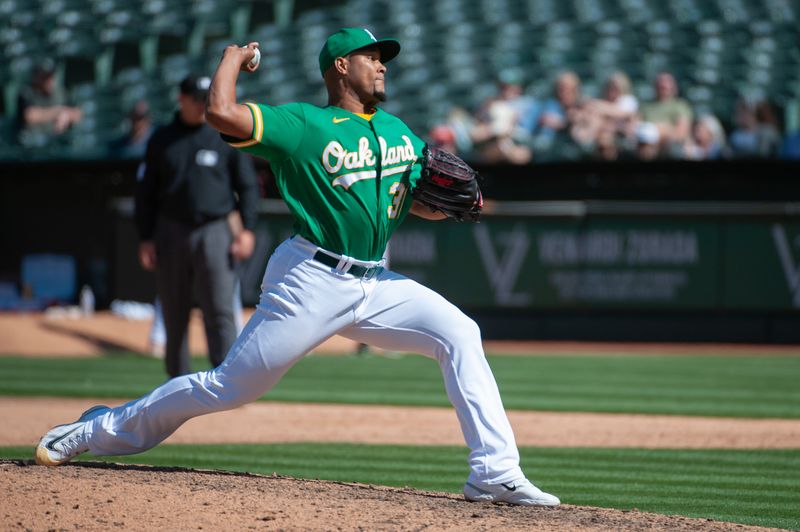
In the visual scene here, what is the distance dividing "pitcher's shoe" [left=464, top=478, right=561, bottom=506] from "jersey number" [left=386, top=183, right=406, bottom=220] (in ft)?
3.48

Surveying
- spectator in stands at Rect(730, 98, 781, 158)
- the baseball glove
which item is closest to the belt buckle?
the baseball glove

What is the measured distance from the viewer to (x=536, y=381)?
1048 centimetres

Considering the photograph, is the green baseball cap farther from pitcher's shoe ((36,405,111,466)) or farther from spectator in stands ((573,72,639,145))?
spectator in stands ((573,72,639,145))

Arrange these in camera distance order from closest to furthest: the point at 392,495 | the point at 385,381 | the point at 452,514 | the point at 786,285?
1. the point at 452,514
2. the point at 392,495
3. the point at 385,381
4. the point at 786,285

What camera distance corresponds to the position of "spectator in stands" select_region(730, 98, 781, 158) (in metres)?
14.4

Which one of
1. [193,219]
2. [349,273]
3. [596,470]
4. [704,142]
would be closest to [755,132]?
[704,142]

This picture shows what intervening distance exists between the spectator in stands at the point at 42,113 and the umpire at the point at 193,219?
9849mm

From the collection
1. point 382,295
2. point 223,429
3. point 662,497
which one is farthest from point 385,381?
point 382,295

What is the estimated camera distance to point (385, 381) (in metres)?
10.4

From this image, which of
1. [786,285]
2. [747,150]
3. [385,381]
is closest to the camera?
[385,381]

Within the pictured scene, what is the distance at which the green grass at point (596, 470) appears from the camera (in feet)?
16.8

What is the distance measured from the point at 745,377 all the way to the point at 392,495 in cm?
713

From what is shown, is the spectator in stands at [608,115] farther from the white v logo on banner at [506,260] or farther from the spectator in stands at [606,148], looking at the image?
the white v logo on banner at [506,260]

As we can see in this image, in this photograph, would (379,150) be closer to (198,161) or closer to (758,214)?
(198,161)
